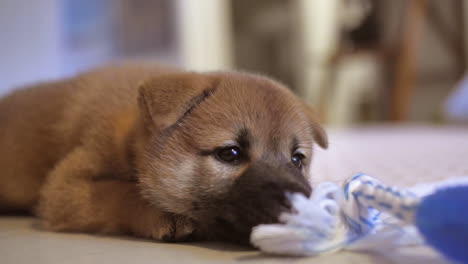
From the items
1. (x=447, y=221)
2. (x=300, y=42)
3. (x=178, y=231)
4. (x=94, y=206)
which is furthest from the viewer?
(x=300, y=42)

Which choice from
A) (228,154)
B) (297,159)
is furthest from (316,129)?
(228,154)

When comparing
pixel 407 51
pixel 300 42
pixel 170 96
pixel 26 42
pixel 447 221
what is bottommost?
pixel 447 221

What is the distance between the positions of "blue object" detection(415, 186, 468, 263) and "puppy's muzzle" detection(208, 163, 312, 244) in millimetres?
354

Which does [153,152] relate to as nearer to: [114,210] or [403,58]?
[114,210]

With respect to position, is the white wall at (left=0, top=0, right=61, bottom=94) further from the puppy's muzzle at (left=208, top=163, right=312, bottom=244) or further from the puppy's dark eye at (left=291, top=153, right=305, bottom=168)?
the puppy's muzzle at (left=208, top=163, right=312, bottom=244)

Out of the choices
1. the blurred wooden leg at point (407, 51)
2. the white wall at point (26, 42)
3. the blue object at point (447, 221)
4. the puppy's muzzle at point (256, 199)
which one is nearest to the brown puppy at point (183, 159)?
the puppy's muzzle at point (256, 199)

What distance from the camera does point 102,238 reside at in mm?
1627

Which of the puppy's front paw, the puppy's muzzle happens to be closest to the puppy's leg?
the puppy's front paw

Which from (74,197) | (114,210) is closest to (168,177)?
(114,210)

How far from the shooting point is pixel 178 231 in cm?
156

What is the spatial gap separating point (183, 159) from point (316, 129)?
60cm

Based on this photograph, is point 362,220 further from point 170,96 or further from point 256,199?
point 170,96

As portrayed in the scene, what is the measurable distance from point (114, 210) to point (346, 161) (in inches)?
82.5

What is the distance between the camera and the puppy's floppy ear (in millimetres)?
1942
